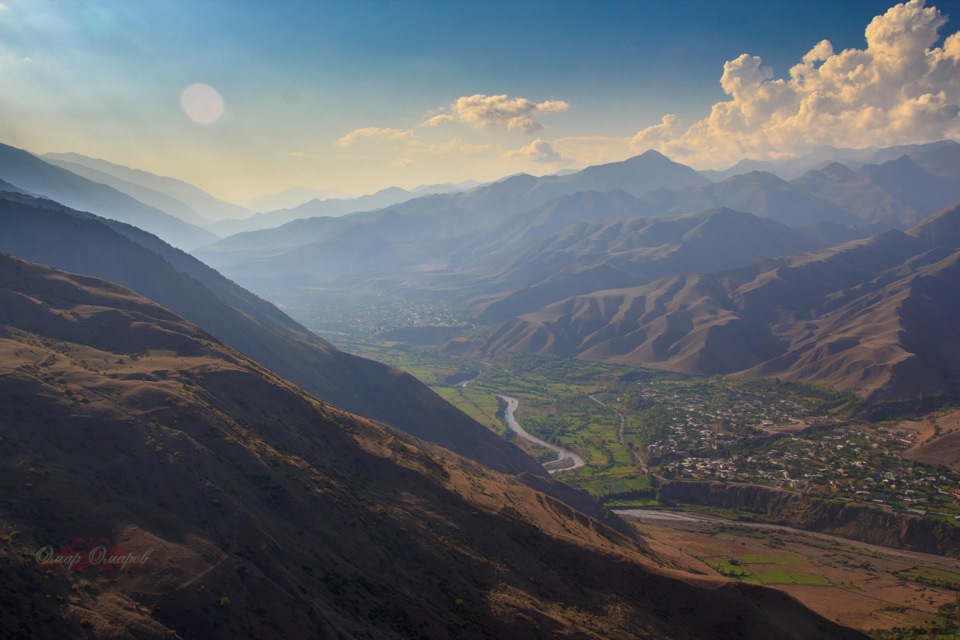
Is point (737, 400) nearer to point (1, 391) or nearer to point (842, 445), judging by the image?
point (842, 445)

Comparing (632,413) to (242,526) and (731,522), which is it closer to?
(731,522)

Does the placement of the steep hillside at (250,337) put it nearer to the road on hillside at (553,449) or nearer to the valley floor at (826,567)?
the road on hillside at (553,449)

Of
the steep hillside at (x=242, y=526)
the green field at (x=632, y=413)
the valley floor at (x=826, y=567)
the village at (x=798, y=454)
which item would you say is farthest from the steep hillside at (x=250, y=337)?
the steep hillside at (x=242, y=526)

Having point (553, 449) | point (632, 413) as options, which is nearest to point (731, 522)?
point (553, 449)

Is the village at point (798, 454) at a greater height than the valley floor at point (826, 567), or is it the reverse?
the village at point (798, 454)


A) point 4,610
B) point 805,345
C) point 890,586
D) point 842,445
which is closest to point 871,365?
point 805,345
